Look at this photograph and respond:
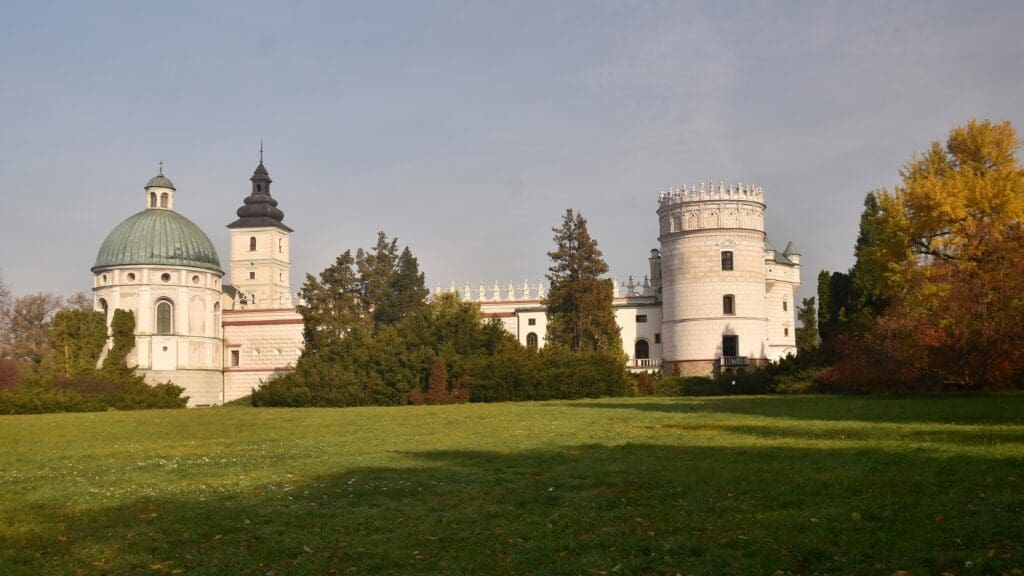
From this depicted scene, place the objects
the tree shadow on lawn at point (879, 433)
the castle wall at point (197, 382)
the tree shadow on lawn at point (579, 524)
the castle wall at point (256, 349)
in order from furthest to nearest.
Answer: the castle wall at point (256, 349), the castle wall at point (197, 382), the tree shadow on lawn at point (879, 433), the tree shadow on lawn at point (579, 524)

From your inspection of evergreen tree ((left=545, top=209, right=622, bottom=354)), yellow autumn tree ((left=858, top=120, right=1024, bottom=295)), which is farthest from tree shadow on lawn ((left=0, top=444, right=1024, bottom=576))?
evergreen tree ((left=545, top=209, right=622, bottom=354))

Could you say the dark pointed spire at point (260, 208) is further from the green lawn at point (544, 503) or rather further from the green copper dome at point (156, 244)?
the green lawn at point (544, 503)

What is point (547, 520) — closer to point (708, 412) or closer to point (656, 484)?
point (656, 484)

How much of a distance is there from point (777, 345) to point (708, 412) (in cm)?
3657

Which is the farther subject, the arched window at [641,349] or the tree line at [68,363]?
the arched window at [641,349]

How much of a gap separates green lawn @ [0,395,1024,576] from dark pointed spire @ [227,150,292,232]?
224 ft

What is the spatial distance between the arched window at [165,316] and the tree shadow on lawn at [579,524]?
55.1m

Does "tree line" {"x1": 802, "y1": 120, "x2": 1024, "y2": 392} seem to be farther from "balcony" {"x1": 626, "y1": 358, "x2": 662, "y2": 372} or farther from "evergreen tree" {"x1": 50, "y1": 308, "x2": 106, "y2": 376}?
"evergreen tree" {"x1": 50, "y1": 308, "x2": 106, "y2": 376}

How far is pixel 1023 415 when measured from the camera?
20.1 m

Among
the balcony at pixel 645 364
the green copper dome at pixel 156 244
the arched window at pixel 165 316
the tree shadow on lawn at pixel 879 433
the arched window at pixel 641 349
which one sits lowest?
the tree shadow on lawn at pixel 879 433

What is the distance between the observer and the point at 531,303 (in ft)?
216

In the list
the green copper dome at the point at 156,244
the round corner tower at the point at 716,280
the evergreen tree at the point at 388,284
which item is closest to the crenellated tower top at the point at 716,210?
the round corner tower at the point at 716,280

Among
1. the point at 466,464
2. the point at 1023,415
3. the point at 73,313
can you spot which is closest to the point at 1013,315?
the point at 1023,415

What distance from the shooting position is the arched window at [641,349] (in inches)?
2398
